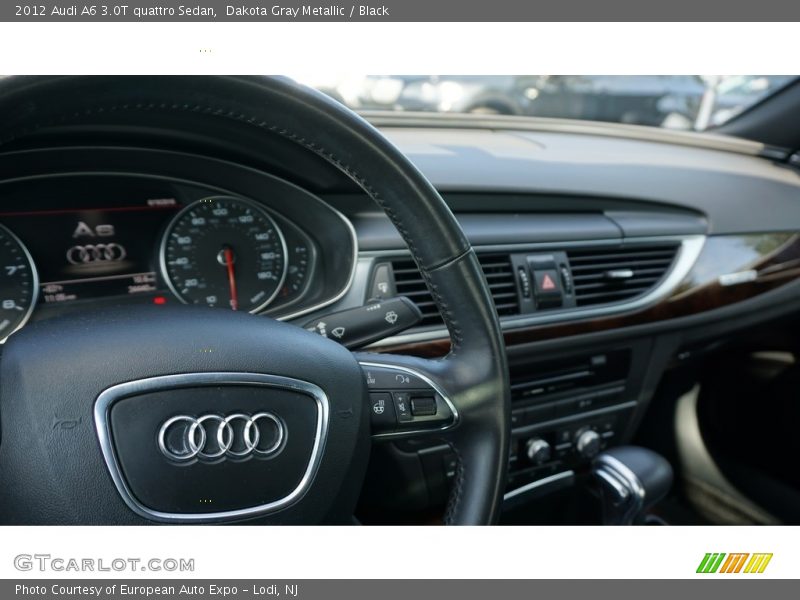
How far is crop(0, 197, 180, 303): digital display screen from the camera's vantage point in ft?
4.34

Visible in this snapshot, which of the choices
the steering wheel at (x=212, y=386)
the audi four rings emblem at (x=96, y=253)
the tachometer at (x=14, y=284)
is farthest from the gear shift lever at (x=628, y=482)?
the tachometer at (x=14, y=284)

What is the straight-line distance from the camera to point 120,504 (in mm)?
785

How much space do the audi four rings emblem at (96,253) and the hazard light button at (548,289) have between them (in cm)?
97

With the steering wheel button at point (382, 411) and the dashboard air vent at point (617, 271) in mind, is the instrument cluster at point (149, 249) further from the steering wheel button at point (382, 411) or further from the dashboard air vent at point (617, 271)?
the dashboard air vent at point (617, 271)

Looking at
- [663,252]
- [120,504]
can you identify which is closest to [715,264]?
[663,252]

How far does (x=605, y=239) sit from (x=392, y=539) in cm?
115

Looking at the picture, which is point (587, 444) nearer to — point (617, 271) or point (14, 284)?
point (617, 271)

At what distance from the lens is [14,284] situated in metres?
1.28

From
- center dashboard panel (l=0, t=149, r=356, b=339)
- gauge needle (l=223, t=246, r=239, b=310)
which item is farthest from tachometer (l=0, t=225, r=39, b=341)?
gauge needle (l=223, t=246, r=239, b=310)

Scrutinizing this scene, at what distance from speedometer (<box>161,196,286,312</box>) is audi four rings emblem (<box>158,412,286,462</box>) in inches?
25.0

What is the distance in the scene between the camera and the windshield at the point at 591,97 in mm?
1965

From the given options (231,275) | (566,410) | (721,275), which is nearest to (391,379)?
(231,275)

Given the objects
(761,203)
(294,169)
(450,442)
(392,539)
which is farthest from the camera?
(761,203)
